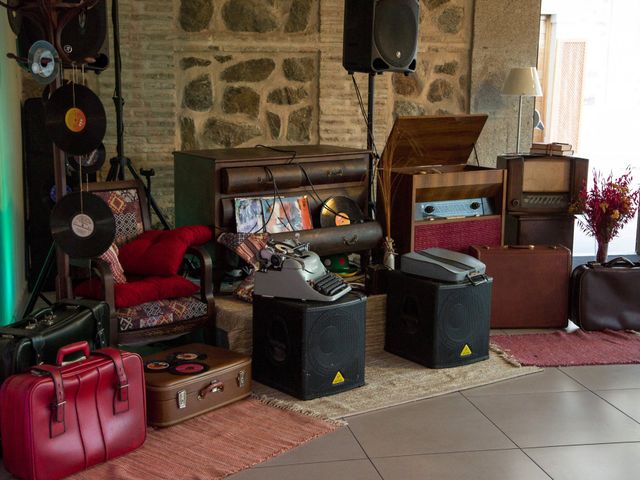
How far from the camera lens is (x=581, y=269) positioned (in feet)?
16.0

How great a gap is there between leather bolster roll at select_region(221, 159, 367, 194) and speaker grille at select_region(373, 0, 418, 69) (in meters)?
0.65

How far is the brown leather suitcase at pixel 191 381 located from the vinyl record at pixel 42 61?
4.22 feet

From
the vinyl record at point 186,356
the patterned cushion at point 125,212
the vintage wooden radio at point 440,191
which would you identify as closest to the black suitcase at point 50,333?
the vinyl record at point 186,356

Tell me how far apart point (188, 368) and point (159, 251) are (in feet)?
2.56

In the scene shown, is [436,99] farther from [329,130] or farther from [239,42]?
[239,42]

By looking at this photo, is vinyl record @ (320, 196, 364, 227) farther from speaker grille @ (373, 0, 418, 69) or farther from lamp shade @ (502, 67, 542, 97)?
lamp shade @ (502, 67, 542, 97)

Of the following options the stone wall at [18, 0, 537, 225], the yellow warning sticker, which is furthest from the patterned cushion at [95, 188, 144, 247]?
the yellow warning sticker

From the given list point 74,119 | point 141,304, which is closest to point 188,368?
point 141,304

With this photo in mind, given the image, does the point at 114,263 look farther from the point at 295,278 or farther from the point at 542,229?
the point at 542,229

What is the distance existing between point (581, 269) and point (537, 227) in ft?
1.84

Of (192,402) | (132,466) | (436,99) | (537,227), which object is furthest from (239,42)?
(132,466)

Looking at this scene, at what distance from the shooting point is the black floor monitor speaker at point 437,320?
13.7 ft

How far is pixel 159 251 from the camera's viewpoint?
4188mm

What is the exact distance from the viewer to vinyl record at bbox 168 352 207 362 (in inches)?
147
